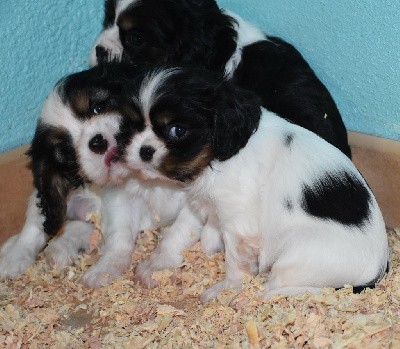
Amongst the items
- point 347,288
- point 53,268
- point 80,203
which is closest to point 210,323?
point 347,288

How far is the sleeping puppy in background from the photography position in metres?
4.01

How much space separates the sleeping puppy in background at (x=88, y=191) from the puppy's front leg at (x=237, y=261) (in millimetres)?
449

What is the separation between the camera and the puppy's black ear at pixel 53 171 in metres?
4.09

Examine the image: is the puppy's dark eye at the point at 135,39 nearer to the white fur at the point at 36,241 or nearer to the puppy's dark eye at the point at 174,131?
the white fur at the point at 36,241

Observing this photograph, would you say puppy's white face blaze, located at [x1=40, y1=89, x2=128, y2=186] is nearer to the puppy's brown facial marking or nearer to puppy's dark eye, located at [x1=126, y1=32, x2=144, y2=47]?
the puppy's brown facial marking

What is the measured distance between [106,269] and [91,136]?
81 centimetres

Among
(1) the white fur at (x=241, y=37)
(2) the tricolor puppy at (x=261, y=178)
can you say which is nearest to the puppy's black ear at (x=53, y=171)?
(2) the tricolor puppy at (x=261, y=178)

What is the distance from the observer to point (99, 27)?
521 cm

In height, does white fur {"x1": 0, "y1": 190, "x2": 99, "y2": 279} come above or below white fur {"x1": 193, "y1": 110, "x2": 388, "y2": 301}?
below

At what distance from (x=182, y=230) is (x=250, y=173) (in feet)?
2.48

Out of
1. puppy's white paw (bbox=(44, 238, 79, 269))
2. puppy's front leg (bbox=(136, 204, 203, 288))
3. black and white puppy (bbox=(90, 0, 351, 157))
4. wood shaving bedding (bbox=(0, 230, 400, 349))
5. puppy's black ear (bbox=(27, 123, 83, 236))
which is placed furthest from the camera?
puppy's white paw (bbox=(44, 238, 79, 269))

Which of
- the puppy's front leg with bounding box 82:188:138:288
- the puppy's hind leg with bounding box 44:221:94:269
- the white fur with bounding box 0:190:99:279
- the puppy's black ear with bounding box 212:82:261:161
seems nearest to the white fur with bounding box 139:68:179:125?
the puppy's black ear with bounding box 212:82:261:161

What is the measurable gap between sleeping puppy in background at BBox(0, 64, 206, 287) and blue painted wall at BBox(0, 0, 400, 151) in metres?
0.71

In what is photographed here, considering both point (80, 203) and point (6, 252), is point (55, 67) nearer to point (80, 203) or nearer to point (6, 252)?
point (80, 203)
